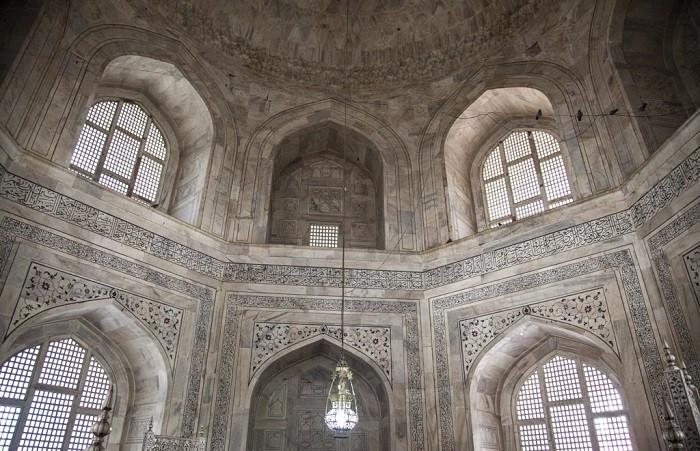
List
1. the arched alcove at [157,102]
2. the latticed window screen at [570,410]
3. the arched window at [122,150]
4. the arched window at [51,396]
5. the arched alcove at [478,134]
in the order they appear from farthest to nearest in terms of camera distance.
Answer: the arched alcove at [478,134] < the arched window at [122,150] < the arched alcove at [157,102] < the latticed window screen at [570,410] < the arched window at [51,396]

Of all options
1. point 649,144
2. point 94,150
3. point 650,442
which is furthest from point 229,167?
point 650,442

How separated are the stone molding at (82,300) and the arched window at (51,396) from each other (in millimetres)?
932

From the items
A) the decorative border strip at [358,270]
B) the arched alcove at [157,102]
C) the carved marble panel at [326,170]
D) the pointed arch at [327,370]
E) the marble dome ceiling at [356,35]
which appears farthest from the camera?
the carved marble panel at [326,170]

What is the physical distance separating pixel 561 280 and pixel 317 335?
3288 millimetres

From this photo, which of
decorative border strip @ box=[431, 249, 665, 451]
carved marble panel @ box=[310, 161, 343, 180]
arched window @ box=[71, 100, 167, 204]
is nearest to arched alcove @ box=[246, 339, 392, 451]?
decorative border strip @ box=[431, 249, 665, 451]

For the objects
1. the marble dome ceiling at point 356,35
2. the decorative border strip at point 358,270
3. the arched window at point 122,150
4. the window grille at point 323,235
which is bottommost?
the decorative border strip at point 358,270

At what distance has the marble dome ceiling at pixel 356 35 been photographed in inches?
351

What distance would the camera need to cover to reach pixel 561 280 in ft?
20.8

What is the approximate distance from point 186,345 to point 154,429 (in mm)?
1043

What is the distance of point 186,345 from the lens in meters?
6.57

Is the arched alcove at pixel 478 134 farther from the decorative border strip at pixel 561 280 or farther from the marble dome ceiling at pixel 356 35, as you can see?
the decorative border strip at pixel 561 280

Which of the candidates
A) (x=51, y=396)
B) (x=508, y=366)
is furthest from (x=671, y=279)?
(x=51, y=396)

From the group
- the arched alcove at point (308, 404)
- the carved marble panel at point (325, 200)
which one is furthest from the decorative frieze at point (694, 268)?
the carved marble panel at point (325, 200)

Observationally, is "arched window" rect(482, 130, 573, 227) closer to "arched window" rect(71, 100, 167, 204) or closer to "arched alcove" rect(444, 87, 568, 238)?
"arched alcove" rect(444, 87, 568, 238)
